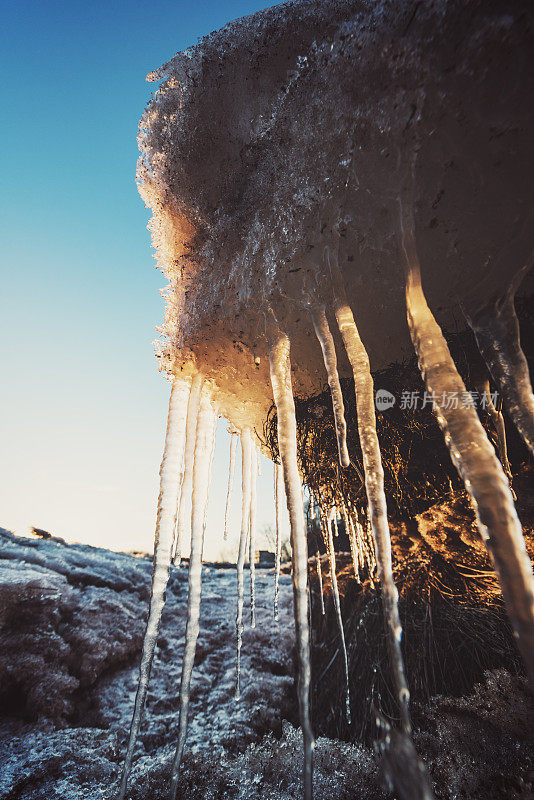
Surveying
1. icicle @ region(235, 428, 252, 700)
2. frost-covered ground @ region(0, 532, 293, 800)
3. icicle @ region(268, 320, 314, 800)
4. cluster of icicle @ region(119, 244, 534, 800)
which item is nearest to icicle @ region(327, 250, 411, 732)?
cluster of icicle @ region(119, 244, 534, 800)

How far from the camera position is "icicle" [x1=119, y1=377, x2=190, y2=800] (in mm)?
1534

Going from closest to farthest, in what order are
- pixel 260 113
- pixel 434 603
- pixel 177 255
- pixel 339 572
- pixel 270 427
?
pixel 260 113 → pixel 177 255 → pixel 434 603 → pixel 270 427 → pixel 339 572

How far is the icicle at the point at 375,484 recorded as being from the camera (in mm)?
Result: 1080

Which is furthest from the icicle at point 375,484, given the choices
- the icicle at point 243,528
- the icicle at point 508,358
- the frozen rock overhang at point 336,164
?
the icicle at point 243,528

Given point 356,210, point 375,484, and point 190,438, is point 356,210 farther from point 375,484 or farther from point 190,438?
point 190,438

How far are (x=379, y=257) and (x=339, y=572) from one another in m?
3.37

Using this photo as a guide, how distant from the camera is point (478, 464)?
3.34 ft

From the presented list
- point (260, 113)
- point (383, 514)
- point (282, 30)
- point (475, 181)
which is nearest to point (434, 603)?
point (383, 514)

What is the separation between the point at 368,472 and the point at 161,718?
8.40 ft

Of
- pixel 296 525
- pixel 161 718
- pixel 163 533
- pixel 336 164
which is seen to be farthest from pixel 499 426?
pixel 161 718

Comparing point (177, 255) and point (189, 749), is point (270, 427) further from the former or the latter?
point (189, 749)

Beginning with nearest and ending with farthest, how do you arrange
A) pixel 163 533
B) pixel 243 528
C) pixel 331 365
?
pixel 331 365
pixel 163 533
pixel 243 528

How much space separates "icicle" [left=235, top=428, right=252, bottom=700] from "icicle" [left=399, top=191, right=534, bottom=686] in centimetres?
189

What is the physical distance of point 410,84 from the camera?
119 cm
